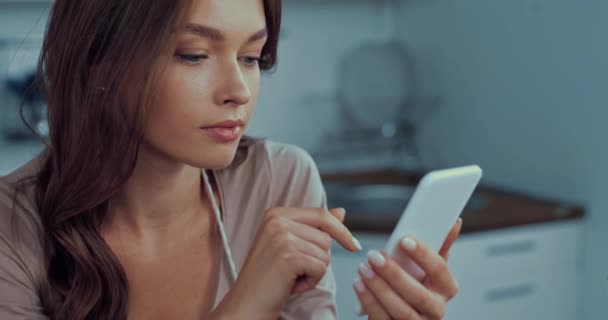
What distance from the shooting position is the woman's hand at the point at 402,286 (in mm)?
917

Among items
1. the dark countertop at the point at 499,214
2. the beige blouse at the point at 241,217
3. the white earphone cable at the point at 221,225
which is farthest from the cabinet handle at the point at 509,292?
the white earphone cable at the point at 221,225

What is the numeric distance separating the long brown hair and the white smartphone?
0.34 metres

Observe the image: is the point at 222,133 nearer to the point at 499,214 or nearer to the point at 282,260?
the point at 282,260

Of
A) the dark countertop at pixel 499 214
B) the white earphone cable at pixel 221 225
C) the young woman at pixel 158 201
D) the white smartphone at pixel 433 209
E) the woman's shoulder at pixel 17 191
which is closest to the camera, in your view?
the white smartphone at pixel 433 209

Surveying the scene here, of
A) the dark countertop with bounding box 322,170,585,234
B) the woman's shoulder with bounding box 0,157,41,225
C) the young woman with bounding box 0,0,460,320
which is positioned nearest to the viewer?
the young woman with bounding box 0,0,460,320

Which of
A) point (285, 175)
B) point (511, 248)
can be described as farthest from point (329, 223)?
point (511, 248)

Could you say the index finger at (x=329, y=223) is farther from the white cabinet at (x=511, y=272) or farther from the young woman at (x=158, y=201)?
the white cabinet at (x=511, y=272)

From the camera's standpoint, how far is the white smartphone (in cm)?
90

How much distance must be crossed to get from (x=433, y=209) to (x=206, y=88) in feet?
1.02

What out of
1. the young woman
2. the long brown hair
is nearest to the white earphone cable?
the young woman

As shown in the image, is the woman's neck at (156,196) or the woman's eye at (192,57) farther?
the woman's neck at (156,196)

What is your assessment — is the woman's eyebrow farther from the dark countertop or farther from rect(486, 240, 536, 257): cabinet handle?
rect(486, 240, 536, 257): cabinet handle

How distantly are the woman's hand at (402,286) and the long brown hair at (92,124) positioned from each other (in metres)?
0.34

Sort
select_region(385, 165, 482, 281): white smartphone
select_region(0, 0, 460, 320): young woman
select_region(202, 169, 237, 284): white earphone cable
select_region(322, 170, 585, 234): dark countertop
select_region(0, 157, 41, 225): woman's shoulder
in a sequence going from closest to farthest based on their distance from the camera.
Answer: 1. select_region(385, 165, 482, 281): white smartphone
2. select_region(0, 0, 460, 320): young woman
3. select_region(0, 157, 41, 225): woman's shoulder
4. select_region(202, 169, 237, 284): white earphone cable
5. select_region(322, 170, 585, 234): dark countertop
